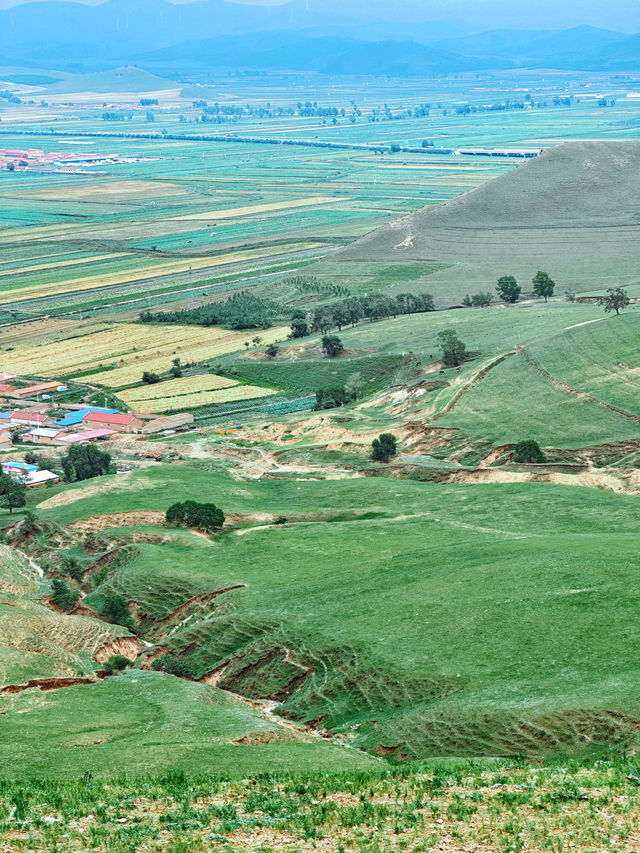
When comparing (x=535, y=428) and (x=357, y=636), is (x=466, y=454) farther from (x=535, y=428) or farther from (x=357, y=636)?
(x=357, y=636)

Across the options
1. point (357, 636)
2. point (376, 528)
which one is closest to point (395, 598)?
point (357, 636)

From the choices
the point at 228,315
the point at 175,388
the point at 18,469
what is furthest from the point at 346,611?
the point at 228,315

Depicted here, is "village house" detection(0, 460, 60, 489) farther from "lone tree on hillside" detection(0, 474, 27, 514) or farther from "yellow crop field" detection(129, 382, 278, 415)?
"yellow crop field" detection(129, 382, 278, 415)

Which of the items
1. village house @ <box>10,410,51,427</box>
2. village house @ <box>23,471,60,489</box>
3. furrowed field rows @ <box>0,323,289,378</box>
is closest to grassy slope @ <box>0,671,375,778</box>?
village house @ <box>23,471,60,489</box>

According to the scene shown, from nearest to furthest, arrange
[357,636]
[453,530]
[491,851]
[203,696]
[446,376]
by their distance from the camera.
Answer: [491,851] → [203,696] → [357,636] → [453,530] → [446,376]

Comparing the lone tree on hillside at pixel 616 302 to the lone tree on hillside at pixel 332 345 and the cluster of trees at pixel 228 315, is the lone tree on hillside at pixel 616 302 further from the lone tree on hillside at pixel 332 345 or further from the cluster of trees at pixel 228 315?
the cluster of trees at pixel 228 315

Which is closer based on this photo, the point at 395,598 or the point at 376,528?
the point at 395,598

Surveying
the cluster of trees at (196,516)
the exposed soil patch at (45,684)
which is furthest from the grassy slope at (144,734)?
the cluster of trees at (196,516)
